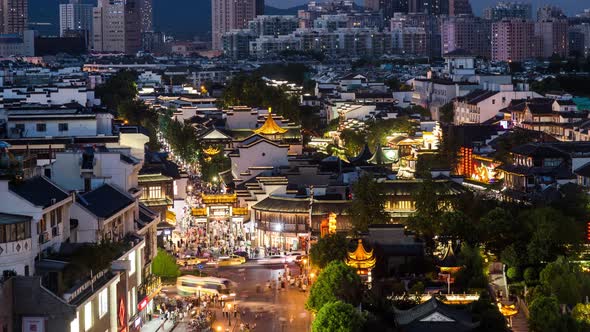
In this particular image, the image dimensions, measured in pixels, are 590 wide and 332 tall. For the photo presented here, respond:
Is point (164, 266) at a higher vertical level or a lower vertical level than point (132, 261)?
lower

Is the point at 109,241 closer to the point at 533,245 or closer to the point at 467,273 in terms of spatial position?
the point at 467,273

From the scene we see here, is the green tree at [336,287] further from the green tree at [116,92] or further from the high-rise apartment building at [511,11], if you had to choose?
the high-rise apartment building at [511,11]

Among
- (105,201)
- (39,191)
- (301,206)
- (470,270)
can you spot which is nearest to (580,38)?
(301,206)

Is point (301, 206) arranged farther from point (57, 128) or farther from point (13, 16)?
point (13, 16)

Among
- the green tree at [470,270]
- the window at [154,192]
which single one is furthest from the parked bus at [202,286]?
the window at [154,192]

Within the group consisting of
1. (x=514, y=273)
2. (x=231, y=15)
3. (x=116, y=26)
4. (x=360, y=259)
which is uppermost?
(x=231, y=15)

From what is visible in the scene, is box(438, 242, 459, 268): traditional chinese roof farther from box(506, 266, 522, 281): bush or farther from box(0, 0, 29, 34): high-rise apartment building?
box(0, 0, 29, 34): high-rise apartment building

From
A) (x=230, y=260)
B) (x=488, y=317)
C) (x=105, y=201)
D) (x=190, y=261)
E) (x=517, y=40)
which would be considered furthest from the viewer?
(x=517, y=40)
